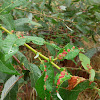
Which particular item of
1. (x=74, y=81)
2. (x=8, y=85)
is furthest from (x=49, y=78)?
(x=8, y=85)

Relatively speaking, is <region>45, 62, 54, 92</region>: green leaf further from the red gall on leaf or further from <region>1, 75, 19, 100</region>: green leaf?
<region>1, 75, 19, 100</region>: green leaf

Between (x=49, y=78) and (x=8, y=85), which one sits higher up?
(x=49, y=78)

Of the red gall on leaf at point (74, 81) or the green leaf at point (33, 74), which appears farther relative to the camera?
the green leaf at point (33, 74)

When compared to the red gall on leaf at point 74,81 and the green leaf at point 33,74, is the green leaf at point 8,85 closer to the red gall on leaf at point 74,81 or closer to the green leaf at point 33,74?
the green leaf at point 33,74

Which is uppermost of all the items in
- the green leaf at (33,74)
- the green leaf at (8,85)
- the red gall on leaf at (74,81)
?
the red gall on leaf at (74,81)

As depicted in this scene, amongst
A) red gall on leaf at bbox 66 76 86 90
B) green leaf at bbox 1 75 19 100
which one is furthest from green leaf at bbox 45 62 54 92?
green leaf at bbox 1 75 19 100

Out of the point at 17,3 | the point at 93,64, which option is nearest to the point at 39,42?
the point at 17,3

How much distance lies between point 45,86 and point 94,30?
1.04 m

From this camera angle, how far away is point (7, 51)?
36cm

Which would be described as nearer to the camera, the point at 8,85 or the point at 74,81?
the point at 74,81

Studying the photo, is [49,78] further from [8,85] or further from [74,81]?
[8,85]

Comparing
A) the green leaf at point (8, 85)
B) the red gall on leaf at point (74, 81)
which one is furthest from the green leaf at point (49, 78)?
the green leaf at point (8, 85)

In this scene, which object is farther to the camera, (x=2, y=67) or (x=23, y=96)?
(x=23, y=96)

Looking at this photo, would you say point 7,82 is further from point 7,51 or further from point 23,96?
point 23,96
